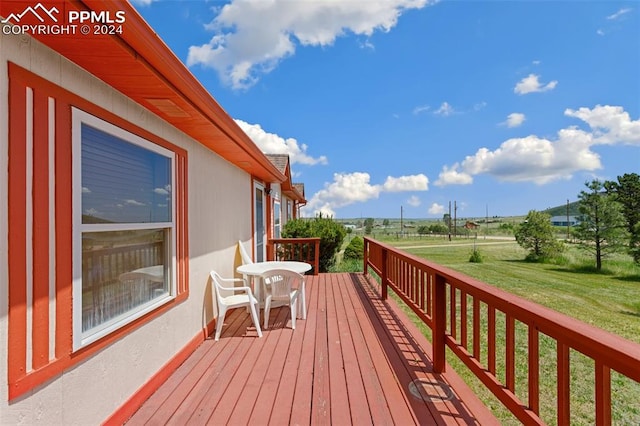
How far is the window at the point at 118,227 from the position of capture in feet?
5.46

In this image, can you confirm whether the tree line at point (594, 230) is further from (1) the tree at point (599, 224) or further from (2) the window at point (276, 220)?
(2) the window at point (276, 220)

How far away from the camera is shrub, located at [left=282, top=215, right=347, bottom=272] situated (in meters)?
8.09

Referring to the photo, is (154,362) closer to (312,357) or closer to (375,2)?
(312,357)

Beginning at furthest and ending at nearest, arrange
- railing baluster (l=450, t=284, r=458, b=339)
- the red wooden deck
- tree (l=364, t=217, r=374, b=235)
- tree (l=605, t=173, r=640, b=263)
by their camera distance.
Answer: tree (l=364, t=217, r=374, b=235), tree (l=605, t=173, r=640, b=263), railing baluster (l=450, t=284, r=458, b=339), the red wooden deck

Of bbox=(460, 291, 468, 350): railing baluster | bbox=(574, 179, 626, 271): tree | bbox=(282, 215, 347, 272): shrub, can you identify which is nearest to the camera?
bbox=(460, 291, 468, 350): railing baluster

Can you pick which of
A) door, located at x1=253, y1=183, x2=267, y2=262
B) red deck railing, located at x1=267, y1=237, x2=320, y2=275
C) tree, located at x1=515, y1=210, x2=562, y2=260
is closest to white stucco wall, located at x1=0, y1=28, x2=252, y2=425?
door, located at x1=253, y1=183, x2=267, y2=262

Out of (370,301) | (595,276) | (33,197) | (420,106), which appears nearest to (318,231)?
(370,301)

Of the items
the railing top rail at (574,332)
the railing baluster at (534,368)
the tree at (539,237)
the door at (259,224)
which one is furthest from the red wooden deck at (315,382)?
the tree at (539,237)

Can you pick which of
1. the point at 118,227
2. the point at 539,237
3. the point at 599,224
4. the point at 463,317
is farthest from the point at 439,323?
the point at 539,237

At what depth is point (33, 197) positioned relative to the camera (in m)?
1.36

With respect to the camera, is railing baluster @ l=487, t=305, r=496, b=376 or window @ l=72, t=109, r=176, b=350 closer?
window @ l=72, t=109, r=176, b=350

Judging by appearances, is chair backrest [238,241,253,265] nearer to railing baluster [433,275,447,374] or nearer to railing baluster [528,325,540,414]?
railing baluster [433,275,447,374]

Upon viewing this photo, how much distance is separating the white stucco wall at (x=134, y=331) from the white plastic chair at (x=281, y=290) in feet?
2.24

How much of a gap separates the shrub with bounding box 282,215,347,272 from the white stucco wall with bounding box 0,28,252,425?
4120mm
